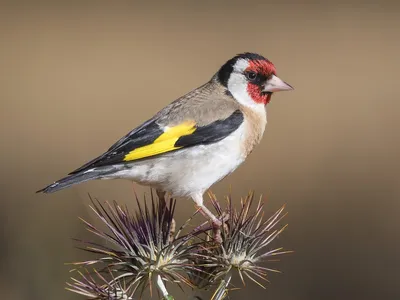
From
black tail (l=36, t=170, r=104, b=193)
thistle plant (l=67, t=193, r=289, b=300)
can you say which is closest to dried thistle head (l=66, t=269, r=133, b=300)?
thistle plant (l=67, t=193, r=289, b=300)

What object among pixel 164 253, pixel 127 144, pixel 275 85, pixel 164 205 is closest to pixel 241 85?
pixel 275 85

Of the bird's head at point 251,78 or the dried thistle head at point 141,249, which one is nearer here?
the dried thistle head at point 141,249

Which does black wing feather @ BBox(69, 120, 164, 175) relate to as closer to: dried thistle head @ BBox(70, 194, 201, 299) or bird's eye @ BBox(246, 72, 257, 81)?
dried thistle head @ BBox(70, 194, 201, 299)

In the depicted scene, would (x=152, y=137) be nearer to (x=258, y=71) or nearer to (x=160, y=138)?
(x=160, y=138)

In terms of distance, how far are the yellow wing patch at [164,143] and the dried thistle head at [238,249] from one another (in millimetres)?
511

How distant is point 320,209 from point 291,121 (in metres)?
1.25

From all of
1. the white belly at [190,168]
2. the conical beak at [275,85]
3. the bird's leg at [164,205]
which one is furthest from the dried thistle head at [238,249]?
the conical beak at [275,85]

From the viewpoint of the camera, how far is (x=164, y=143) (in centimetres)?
379

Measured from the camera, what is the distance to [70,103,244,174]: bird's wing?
3658mm

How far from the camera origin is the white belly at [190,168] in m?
3.81

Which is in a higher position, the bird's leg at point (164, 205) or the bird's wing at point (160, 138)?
the bird's wing at point (160, 138)

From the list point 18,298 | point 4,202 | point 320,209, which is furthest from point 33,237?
point 320,209

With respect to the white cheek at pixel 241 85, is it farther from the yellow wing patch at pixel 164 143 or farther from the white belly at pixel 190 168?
the yellow wing patch at pixel 164 143

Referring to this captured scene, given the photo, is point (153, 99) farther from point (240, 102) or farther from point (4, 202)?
point (240, 102)
